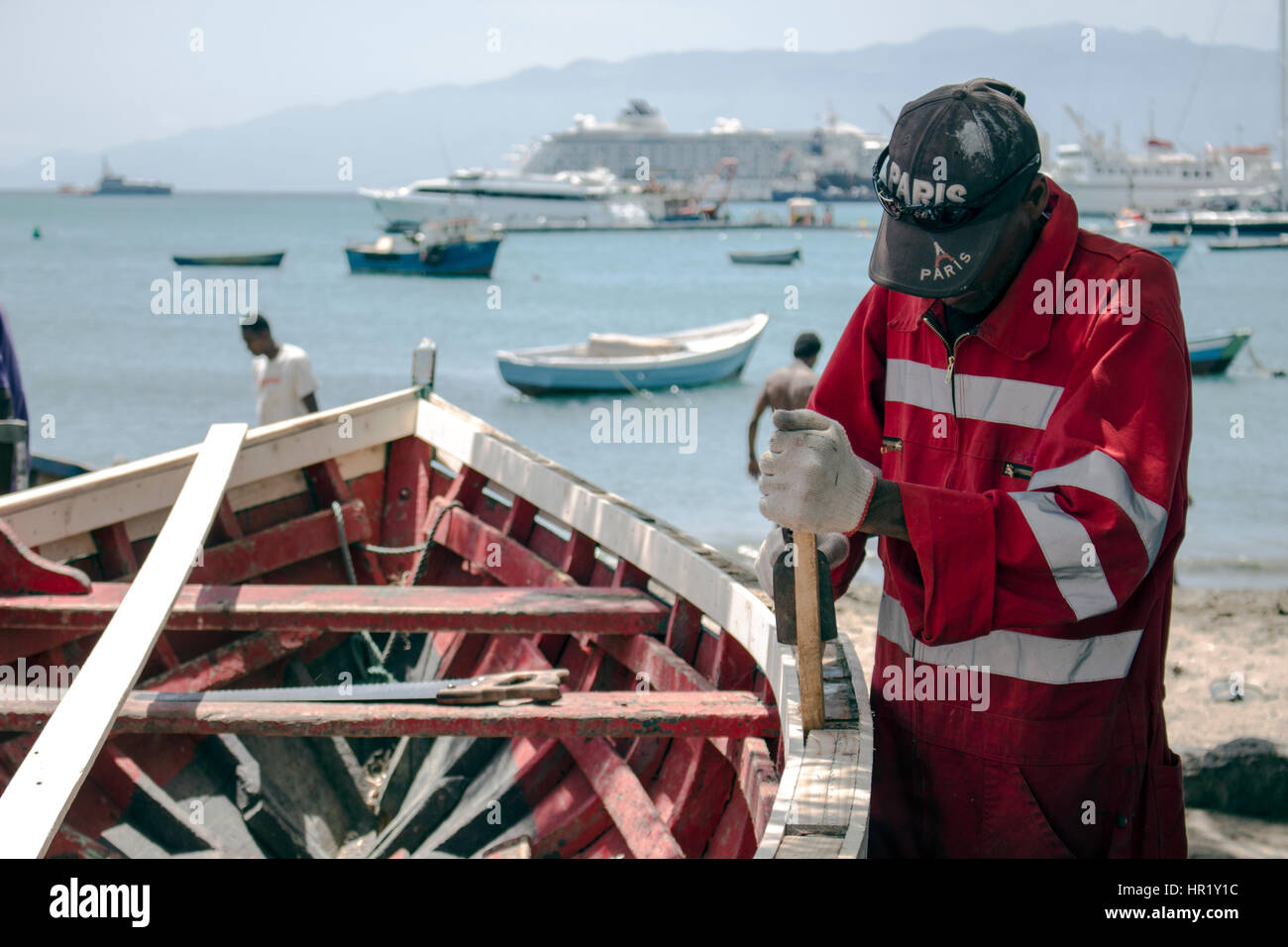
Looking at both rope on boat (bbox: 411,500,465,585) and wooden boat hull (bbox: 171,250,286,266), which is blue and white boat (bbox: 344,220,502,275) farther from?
rope on boat (bbox: 411,500,465,585)

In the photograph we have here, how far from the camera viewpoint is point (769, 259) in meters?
67.6

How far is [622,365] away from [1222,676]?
14.0 metres

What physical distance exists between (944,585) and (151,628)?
8.27 ft

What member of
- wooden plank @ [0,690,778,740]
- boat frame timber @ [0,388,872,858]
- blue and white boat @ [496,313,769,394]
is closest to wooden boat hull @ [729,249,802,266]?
blue and white boat @ [496,313,769,394]

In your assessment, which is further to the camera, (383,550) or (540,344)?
(540,344)

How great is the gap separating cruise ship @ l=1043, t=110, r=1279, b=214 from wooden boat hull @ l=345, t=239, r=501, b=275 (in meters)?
69.1

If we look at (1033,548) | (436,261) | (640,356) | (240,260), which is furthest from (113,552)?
(240,260)

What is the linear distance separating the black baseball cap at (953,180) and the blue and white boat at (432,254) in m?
46.3

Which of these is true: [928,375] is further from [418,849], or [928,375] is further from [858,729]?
[418,849]

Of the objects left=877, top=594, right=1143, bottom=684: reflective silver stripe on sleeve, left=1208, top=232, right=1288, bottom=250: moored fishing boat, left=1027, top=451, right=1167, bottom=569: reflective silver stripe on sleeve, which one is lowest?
left=877, top=594, right=1143, bottom=684: reflective silver stripe on sleeve

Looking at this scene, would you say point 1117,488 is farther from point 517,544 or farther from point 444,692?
point 517,544

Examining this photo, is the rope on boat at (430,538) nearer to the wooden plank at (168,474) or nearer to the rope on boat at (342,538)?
the rope on boat at (342,538)

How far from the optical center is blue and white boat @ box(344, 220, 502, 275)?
156 feet
